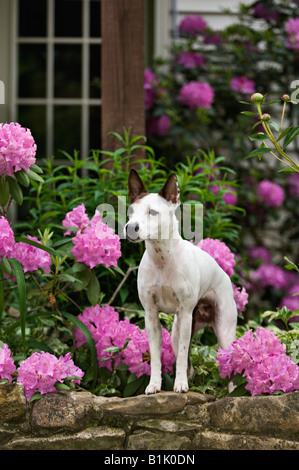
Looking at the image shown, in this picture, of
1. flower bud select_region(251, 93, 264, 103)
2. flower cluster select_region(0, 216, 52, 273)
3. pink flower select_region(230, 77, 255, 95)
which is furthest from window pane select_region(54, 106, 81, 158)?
flower bud select_region(251, 93, 264, 103)

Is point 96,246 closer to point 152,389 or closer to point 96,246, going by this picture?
point 96,246

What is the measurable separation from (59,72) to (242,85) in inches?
56.7

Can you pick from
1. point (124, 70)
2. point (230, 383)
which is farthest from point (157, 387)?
point (124, 70)

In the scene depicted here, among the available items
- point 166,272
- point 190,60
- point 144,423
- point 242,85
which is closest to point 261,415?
point 144,423

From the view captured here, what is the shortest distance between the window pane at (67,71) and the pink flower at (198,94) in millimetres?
953

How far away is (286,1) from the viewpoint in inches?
200

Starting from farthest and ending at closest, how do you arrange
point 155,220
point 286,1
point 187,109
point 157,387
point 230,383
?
point 286,1 → point 187,109 → point 230,383 → point 157,387 → point 155,220

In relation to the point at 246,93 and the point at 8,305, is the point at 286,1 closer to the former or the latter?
the point at 246,93

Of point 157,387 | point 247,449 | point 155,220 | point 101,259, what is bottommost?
point 247,449

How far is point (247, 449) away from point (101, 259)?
82 cm

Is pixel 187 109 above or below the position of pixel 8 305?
above

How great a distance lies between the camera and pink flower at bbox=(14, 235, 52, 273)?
2.42m

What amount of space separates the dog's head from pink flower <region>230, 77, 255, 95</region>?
2930 mm

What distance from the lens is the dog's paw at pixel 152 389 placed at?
218 cm
